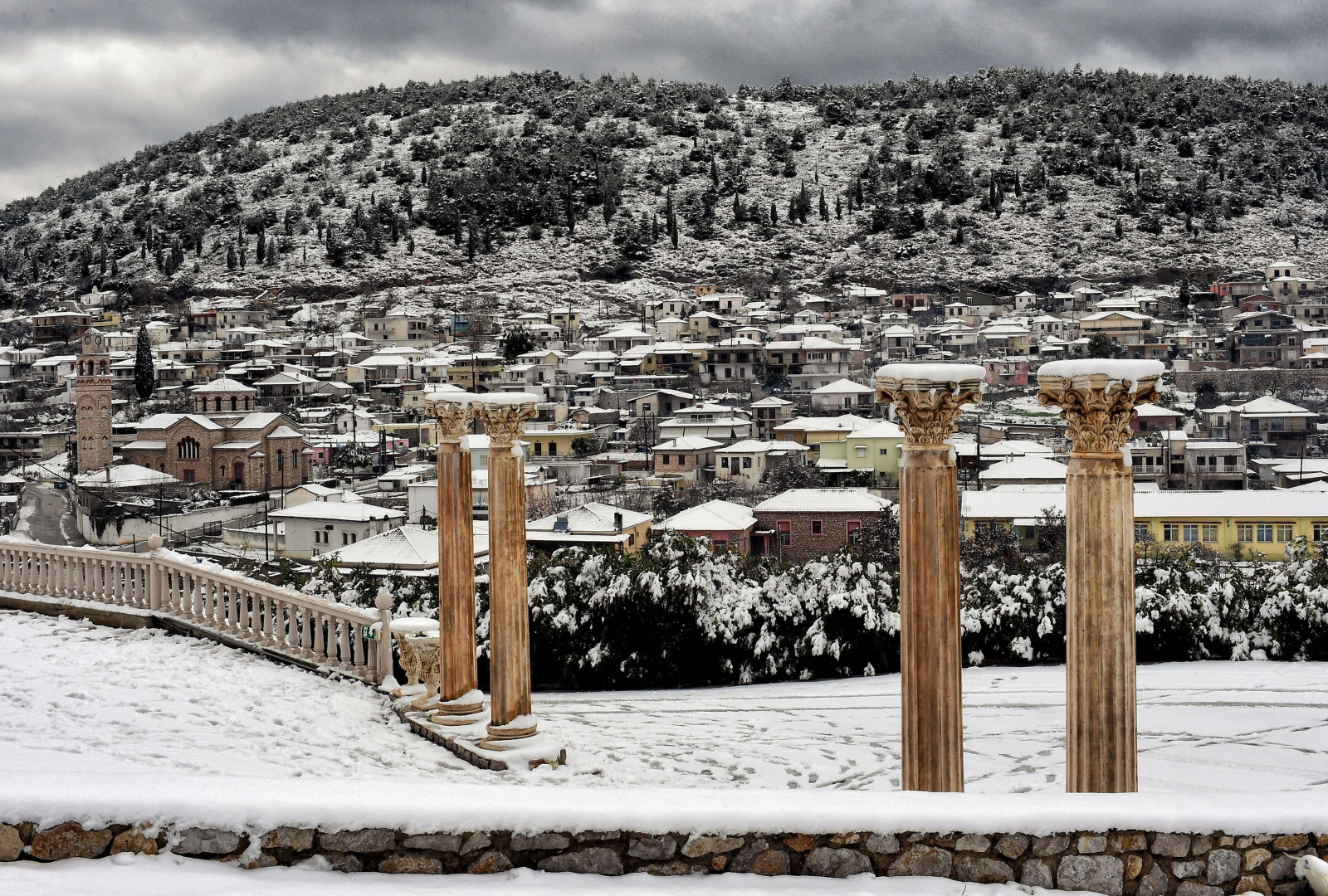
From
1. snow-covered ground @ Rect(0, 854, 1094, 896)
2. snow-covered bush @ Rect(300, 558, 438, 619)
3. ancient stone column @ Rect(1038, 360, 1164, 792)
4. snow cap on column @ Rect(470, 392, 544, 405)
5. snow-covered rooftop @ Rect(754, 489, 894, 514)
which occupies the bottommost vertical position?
snow-covered rooftop @ Rect(754, 489, 894, 514)

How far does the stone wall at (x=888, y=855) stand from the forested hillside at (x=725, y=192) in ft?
180

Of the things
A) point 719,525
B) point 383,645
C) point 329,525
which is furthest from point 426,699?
point 329,525

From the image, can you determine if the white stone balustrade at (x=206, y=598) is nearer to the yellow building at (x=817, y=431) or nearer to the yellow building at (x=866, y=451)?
the yellow building at (x=866, y=451)

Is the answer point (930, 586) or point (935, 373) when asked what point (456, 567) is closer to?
point (930, 586)

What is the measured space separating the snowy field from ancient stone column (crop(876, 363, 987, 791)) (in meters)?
1.71

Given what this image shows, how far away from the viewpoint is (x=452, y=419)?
19.4 ft

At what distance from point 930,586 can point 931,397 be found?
62 centimetres

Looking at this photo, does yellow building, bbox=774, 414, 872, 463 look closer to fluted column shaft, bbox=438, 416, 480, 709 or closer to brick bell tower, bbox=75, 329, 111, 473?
brick bell tower, bbox=75, 329, 111, 473

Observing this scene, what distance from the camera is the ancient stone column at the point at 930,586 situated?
3.89 metres

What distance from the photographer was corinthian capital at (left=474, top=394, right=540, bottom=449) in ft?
18.1

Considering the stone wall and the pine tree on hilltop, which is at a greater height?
the pine tree on hilltop

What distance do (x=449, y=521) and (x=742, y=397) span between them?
33941 mm

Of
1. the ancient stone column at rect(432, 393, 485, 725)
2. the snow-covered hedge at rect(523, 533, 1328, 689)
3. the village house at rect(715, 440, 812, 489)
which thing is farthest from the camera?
the village house at rect(715, 440, 812, 489)

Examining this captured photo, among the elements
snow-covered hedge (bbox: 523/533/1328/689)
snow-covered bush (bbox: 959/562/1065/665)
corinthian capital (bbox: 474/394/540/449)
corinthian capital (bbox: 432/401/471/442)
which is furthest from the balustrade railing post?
snow-covered bush (bbox: 959/562/1065/665)
